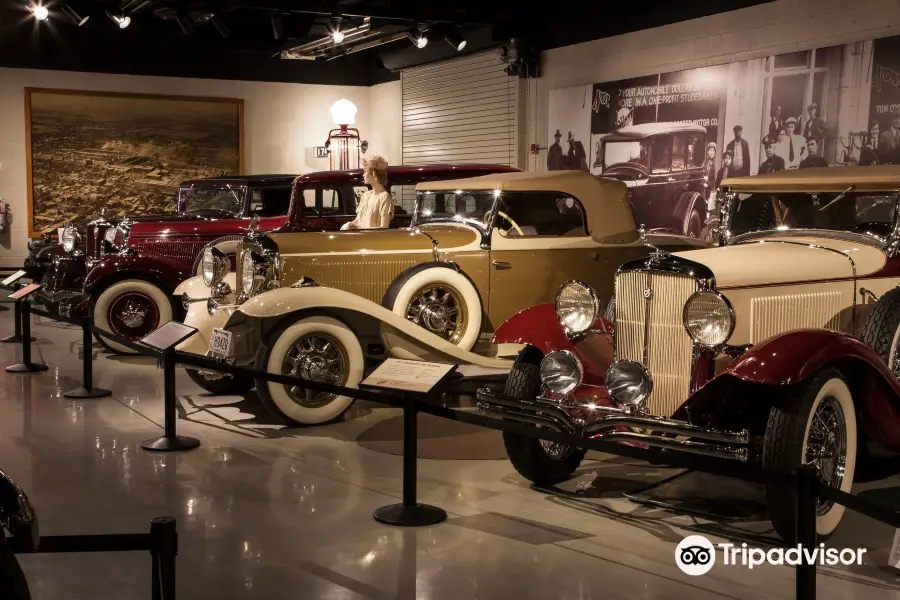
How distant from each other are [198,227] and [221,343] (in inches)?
153

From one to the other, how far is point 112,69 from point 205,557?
38.9ft

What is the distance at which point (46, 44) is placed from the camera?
45.0ft

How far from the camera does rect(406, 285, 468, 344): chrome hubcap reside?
661 cm

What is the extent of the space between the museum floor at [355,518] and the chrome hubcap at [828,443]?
254 millimetres

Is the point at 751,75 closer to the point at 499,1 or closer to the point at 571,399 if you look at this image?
the point at 499,1

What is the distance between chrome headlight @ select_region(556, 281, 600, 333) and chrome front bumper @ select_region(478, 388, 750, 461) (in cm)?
56

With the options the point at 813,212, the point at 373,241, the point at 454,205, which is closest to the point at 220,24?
the point at 454,205

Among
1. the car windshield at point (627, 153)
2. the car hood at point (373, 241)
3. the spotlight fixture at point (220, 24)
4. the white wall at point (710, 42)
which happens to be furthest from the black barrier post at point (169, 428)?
the spotlight fixture at point (220, 24)

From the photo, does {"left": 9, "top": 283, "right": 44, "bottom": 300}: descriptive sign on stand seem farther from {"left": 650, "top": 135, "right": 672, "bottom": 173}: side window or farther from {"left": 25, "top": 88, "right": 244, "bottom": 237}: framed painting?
{"left": 25, "top": 88, "right": 244, "bottom": 237}: framed painting

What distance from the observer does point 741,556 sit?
379 cm

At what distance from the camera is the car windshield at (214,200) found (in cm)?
1001

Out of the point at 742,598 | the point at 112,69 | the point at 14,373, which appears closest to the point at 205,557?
the point at 742,598

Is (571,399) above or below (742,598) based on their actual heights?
above

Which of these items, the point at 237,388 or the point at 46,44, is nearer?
the point at 237,388
